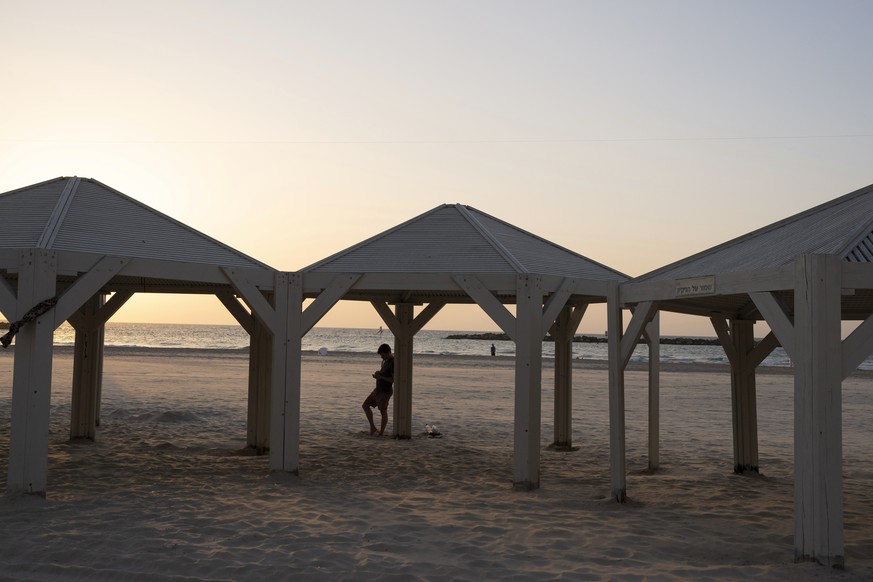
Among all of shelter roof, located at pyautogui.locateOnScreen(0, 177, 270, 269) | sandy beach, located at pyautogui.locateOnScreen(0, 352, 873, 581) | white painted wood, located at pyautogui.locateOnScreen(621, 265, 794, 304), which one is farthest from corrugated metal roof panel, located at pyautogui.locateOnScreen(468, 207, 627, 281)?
shelter roof, located at pyautogui.locateOnScreen(0, 177, 270, 269)

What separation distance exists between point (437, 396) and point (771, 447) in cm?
1029

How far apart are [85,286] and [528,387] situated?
4491mm

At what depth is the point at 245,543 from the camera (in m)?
5.77

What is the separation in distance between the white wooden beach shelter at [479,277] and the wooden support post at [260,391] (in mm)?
1428

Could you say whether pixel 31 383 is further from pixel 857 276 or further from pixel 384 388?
pixel 857 276

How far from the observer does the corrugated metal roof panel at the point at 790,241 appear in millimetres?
5844

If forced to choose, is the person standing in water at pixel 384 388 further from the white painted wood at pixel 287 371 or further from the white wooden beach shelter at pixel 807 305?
the white wooden beach shelter at pixel 807 305

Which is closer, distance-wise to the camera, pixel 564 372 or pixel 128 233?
pixel 128 233

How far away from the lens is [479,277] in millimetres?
8375

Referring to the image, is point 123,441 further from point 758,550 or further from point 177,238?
point 758,550

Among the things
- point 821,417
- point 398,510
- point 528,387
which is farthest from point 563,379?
point 821,417

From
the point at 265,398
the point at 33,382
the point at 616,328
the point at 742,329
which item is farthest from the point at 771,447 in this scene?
the point at 33,382

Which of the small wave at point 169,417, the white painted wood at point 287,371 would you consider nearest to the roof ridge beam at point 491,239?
the white painted wood at point 287,371

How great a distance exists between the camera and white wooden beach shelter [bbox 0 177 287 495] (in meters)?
6.92
